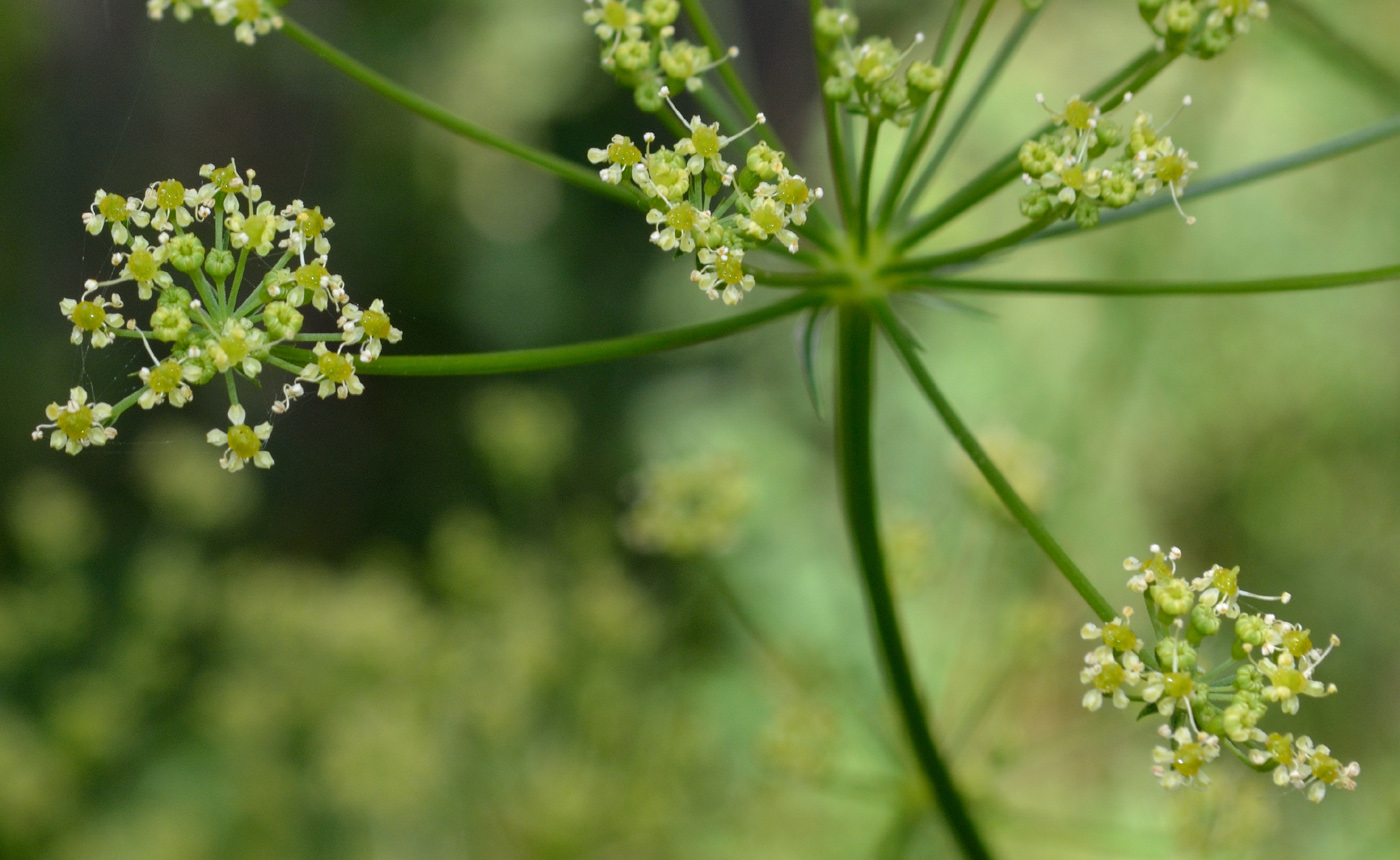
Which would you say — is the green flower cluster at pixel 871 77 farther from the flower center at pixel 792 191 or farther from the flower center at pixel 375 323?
the flower center at pixel 375 323

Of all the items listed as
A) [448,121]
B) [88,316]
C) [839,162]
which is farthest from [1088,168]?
[88,316]

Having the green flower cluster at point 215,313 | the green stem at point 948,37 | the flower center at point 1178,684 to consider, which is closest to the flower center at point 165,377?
the green flower cluster at point 215,313

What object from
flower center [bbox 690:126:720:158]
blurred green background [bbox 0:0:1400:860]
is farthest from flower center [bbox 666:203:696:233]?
blurred green background [bbox 0:0:1400:860]

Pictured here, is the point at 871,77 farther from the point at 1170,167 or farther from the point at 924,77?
the point at 1170,167

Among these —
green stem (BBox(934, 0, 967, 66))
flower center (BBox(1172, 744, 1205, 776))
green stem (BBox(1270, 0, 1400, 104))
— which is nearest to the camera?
flower center (BBox(1172, 744, 1205, 776))

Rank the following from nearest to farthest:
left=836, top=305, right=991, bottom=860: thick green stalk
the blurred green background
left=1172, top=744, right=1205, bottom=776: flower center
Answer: left=1172, top=744, right=1205, bottom=776: flower center, left=836, top=305, right=991, bottom=860: thick green stalk, the blurred green background

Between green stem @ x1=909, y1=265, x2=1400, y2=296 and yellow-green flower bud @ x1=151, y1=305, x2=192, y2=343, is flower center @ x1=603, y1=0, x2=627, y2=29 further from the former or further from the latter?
yellow-green flower bud @ x1=151, y1=305, x2=192, y2=343
